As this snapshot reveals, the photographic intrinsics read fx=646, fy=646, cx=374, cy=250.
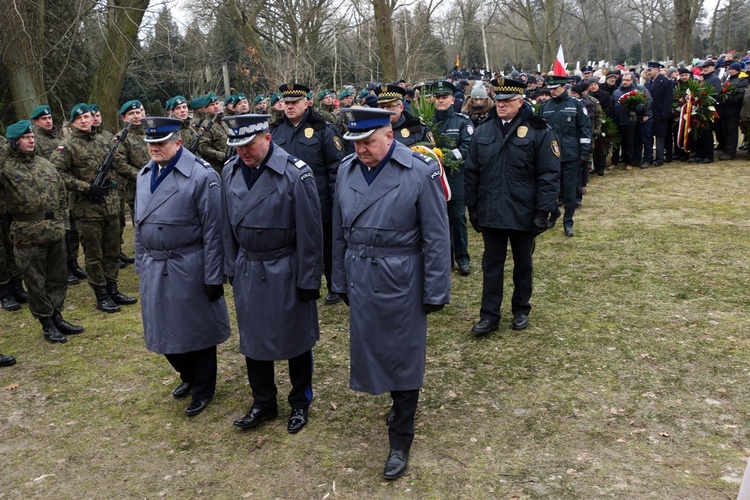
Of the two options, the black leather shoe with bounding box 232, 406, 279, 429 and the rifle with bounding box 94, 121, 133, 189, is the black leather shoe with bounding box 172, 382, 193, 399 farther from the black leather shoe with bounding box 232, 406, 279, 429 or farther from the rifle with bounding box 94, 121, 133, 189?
the rifle with bounding box 94, 121, 133, 189

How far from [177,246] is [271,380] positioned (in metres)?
1.20

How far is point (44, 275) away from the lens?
263 inches

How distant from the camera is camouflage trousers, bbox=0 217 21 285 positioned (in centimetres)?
757

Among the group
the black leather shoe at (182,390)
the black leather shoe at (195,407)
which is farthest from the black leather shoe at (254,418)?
the black leather shoe at (182,390)

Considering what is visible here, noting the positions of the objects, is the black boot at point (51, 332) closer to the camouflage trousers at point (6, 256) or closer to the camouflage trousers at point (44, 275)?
the camouflage trousers at point (44, 275)

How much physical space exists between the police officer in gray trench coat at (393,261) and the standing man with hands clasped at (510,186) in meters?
2.04

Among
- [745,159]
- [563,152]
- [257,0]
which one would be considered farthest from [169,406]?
[257,0]

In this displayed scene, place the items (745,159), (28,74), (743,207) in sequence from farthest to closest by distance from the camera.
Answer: (745,159) < (28,74) < (743,207)

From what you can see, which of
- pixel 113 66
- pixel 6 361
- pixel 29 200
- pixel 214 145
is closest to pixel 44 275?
pixel 29 200

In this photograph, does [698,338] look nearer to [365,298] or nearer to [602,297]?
[602,297]

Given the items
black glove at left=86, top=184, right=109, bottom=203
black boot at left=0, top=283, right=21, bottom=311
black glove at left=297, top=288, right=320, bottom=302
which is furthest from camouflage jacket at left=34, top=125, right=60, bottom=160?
black glove at left=297, top=288, right=320, bottom=302

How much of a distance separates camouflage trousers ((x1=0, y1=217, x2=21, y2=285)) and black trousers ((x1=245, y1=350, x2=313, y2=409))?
14.8ft

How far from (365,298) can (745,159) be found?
13.5 meters

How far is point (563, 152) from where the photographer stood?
948 centimetres
